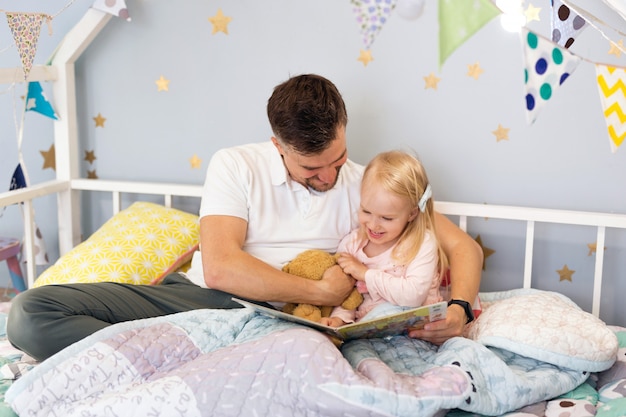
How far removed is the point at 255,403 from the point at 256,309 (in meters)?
0.33

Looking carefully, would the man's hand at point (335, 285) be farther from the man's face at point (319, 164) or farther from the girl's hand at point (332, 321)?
the man's face at point (319, 164)

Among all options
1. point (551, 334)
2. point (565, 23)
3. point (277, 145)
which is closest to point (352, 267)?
point (277, 145)

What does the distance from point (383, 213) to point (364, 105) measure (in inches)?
18.9

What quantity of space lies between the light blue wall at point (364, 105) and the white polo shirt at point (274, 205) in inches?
12.1

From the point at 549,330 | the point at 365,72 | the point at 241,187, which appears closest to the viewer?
the point at 549,330

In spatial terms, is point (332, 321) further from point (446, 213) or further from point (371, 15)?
point (371, 15)

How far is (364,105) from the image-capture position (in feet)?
6.70

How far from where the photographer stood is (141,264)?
1.90 m

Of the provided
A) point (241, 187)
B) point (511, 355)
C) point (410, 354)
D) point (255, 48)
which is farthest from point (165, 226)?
point (511, 355)

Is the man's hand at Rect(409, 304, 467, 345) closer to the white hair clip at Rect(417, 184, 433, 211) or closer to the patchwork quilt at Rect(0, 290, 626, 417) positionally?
the patchwork quilt at Rect(0, 290, 626, 417)

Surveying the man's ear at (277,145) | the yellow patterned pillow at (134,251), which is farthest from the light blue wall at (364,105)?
the man's ear at (277,145)

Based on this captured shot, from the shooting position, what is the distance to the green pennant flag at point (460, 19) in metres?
1.46

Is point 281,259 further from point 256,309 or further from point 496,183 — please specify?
point 496,183

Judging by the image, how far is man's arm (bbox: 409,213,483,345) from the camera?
5.15 ft
